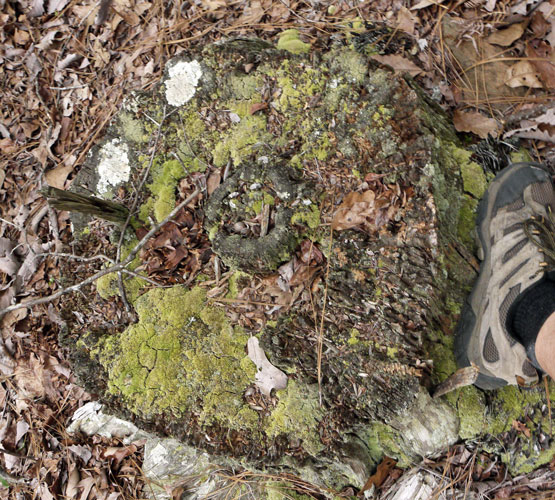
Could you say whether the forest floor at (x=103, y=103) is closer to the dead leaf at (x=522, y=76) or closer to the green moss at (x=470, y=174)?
the dead leaf at (x=522, y=76)

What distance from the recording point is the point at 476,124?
2.91 m

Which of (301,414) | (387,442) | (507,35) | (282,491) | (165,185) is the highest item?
(507,35)

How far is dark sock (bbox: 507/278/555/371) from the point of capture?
2385 mm

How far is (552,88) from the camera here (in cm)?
Answer: 298

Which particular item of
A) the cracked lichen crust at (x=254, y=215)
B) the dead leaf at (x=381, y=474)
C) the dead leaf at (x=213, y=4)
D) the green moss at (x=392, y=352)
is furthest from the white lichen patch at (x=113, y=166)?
the dead leaf at (x=381, y=474)

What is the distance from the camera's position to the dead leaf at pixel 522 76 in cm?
300

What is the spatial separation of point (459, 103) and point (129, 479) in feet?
12.8

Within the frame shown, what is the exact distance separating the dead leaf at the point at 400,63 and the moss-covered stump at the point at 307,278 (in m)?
0.48

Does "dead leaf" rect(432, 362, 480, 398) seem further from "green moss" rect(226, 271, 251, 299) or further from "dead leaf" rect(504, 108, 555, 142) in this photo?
"dead leaf" rect(504, 108, 555, 142)

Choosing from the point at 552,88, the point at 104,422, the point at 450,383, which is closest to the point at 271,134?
the point at 450,383

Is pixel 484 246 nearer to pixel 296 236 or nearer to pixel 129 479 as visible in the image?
pixel 296 236

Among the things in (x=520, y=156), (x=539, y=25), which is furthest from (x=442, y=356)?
(x=539, y=25)

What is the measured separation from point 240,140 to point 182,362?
4.81 ft

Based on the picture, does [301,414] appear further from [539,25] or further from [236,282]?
[539,25]
